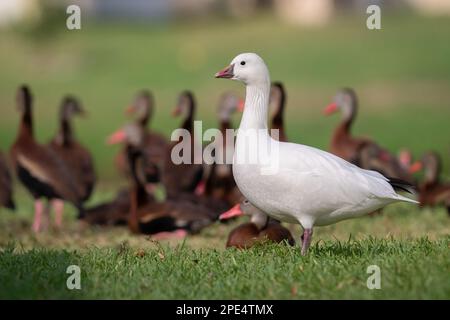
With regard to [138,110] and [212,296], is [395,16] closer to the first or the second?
[138,110]

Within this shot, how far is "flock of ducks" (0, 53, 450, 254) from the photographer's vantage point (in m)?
6.84

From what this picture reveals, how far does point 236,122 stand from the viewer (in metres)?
25.5

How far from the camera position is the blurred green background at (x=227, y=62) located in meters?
26.0

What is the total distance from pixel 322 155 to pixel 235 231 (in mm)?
1856

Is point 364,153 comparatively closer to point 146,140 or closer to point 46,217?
point 146,140

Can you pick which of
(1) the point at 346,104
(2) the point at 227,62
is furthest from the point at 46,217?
(2) the point at 227,62

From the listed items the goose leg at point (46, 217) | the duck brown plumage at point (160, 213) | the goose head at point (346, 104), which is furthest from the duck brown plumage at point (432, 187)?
the goose leg at point (46, 217)

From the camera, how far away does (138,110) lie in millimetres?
15227

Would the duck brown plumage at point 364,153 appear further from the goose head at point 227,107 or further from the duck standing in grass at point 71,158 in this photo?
the duck standing in grass at point 71,158

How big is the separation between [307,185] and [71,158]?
238 inches

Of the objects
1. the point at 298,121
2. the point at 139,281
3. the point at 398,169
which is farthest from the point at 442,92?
the point at 139,281

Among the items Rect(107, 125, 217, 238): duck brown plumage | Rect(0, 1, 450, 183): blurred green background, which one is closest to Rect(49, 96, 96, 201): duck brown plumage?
Rect(107, 125, 217, 238): duck brown plumage

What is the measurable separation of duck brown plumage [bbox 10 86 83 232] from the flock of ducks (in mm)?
12

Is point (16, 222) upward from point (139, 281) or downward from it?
downward
